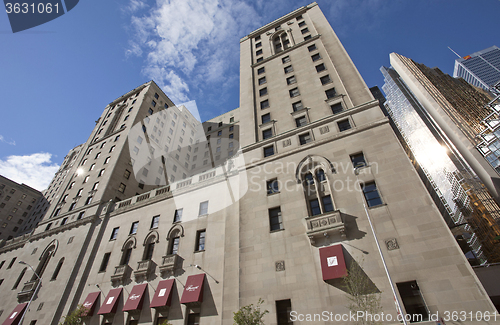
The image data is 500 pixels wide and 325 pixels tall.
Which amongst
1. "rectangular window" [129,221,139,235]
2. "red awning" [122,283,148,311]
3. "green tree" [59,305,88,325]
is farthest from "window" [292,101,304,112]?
"green tree" [59,305,88,325]

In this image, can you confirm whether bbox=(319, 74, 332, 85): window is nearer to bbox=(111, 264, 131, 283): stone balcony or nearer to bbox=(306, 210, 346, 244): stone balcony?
bbox=(306, 210, 346, 244): stone balcony

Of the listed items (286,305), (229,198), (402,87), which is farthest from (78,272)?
(402,87)

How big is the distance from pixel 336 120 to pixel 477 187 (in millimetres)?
45175

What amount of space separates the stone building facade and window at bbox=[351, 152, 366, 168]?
9 centimetres

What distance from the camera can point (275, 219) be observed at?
24.3 meters

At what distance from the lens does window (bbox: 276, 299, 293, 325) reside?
18750 millimetres

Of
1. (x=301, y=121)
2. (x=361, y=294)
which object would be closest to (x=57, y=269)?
(x=301, y=121)

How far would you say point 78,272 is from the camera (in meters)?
34.0

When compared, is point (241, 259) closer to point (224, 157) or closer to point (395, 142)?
point (395, 142)

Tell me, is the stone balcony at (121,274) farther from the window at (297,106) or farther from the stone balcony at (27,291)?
the window at (297,106)

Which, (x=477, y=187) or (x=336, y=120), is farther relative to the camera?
(x=477, y=187)

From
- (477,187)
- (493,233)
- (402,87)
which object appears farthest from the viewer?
(402,87)

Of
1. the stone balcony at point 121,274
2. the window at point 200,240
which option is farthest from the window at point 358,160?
the stone balcony at point 121,274

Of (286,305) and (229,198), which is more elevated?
(229,198)
